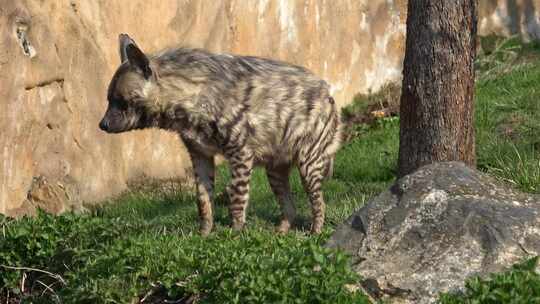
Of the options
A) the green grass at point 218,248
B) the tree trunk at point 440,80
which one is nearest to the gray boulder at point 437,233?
the green grass at point 218,248

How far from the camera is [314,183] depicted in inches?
360

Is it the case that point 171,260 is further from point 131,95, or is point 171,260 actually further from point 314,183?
point 314,183

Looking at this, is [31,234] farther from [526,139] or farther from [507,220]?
[526,139]

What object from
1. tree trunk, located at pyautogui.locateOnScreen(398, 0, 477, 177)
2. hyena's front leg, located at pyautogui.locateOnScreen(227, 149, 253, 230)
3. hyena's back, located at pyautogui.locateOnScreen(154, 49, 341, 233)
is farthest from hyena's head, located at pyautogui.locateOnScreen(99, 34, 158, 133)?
tree trunk, located at pyautogui.locateOnScreen(398, 0, 477, 177)

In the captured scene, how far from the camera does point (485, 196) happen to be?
22.4ft

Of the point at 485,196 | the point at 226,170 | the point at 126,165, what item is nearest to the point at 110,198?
the point at 126,165

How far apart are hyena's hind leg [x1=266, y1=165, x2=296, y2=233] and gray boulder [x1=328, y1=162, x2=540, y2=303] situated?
7.61 feet

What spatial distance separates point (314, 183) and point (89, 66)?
2984mm

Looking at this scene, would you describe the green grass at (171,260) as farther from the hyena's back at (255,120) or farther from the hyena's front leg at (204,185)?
the hyena's back at (255,120)

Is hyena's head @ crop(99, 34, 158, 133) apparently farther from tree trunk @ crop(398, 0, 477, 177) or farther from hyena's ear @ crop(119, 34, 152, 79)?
tree trunk @ crop(398, 0, 477, 177)

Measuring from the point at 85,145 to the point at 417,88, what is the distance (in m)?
3.84

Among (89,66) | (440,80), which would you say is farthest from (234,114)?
(89,66)

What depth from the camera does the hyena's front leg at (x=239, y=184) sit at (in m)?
8.74

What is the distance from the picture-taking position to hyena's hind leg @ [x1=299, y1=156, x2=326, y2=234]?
9086mm
